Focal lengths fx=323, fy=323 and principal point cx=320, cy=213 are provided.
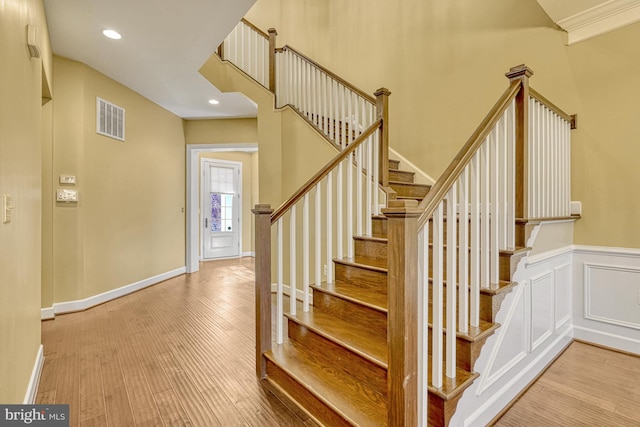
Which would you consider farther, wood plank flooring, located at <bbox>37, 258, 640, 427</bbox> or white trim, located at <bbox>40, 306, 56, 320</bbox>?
white trim, located at <bbox>40, 306, 56, 320</bbox>

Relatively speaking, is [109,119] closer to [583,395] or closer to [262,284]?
[262,284]

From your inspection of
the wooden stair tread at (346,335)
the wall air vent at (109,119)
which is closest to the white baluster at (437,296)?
the wooden stair tread at (346,335)

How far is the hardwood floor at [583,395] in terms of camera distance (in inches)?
70.7

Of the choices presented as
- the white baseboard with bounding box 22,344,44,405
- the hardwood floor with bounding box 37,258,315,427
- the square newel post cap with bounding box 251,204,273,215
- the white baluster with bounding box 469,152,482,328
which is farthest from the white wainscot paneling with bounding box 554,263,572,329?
the white baseboard with bounding box 22,344,44,405

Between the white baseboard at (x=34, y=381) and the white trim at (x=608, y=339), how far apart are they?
160 inches

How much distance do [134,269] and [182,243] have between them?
1162 mm

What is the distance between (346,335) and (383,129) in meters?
1.96

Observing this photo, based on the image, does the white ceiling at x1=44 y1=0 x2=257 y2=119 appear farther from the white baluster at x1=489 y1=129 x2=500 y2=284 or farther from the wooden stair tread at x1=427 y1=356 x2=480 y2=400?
the wooden stair tread at x1=427 y1=356 x2=480 y2=400

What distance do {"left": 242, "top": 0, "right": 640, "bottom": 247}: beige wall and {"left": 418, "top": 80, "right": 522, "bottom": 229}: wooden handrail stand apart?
1.31m

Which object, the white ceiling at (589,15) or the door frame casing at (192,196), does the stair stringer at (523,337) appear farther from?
the door frame casing at (192,196)

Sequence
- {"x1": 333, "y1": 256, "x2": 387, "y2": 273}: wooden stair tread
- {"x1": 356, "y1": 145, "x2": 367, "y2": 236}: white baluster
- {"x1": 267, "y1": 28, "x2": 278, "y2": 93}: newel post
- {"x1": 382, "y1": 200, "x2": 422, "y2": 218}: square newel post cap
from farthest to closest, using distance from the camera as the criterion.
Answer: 1. {"x1": 267, "y1": 28, "x2": 278, "y2": 93}: newel post
2. {"x1": 356, "y1": 145, "x2": 367, "y2": 236}: white baluster
3. {"x1": 333, "y1": 256, "x2": 387, "y2": 273}: wooden stair tread
4. {"x1": 382, "y1": 200, "x2": 422, "y2": 218}: square newel post cap

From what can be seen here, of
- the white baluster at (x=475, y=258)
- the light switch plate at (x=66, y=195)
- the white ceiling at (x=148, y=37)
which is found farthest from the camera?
the light switch plate at (x=66, y=195)

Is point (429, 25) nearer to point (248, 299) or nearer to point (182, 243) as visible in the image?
point (248, 299)

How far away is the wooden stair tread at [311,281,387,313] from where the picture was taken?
2.10m
